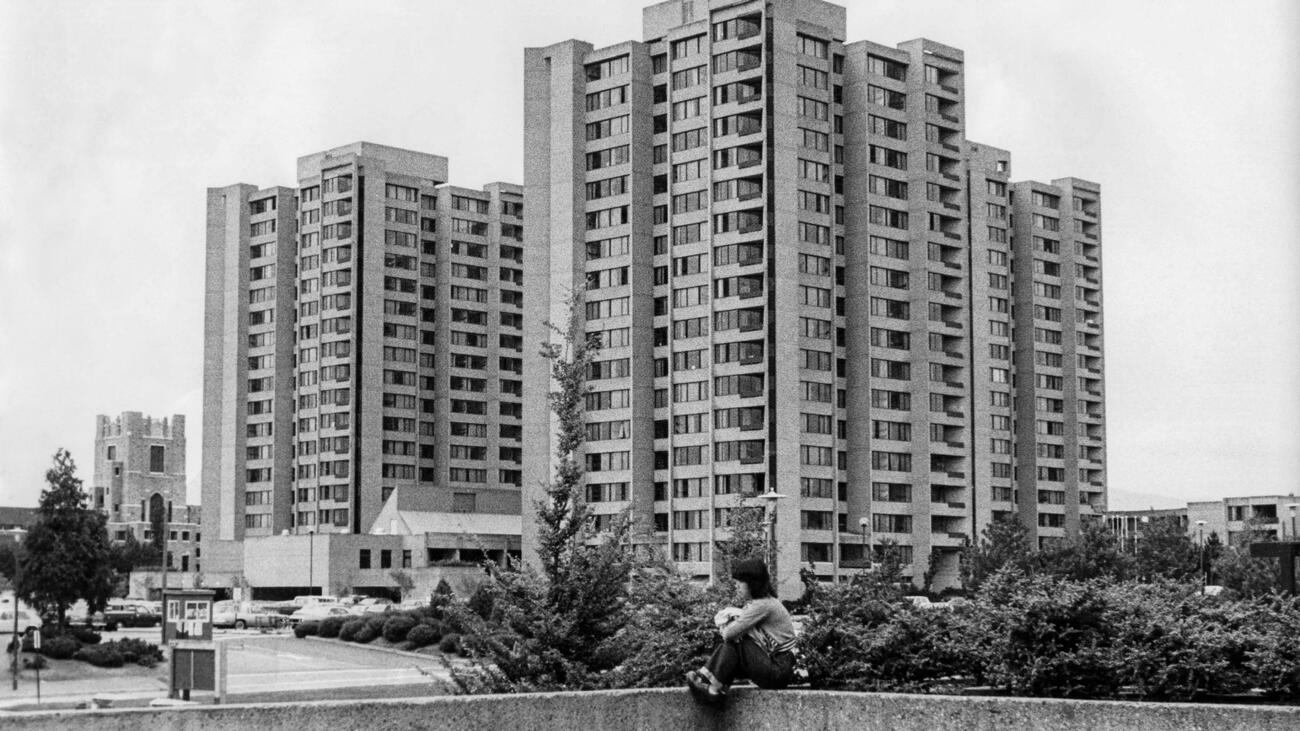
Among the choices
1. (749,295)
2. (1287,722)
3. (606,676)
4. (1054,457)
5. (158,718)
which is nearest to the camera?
(158,718)

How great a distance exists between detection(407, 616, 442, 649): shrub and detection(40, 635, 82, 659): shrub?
1255cm

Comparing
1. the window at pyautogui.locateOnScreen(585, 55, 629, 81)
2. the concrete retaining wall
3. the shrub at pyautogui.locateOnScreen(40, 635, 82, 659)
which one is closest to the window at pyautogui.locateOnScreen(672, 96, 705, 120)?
the window at pyautogui.locateOnScreen(585, 55, 629, 81)

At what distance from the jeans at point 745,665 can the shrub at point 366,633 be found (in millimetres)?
55039

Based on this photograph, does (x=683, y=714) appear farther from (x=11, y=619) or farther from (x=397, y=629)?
(x=11, y=619)

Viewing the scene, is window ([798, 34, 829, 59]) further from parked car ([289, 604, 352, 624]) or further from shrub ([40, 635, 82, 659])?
shrub ([40, 635, 82, 659])

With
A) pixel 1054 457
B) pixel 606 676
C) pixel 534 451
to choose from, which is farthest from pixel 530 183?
pixel 606 676

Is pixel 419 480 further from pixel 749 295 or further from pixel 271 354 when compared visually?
pixel 749 295

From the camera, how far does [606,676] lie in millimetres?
19922

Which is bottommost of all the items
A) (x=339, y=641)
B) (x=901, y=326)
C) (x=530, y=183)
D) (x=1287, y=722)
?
(x=339, y=641)

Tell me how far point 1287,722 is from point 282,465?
14159cm

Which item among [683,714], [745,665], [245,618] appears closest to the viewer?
[683,714]

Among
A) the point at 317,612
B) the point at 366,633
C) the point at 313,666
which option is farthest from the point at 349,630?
the point at 317,612

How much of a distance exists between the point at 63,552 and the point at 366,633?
1276 cm

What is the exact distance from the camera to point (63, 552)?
211 ft
